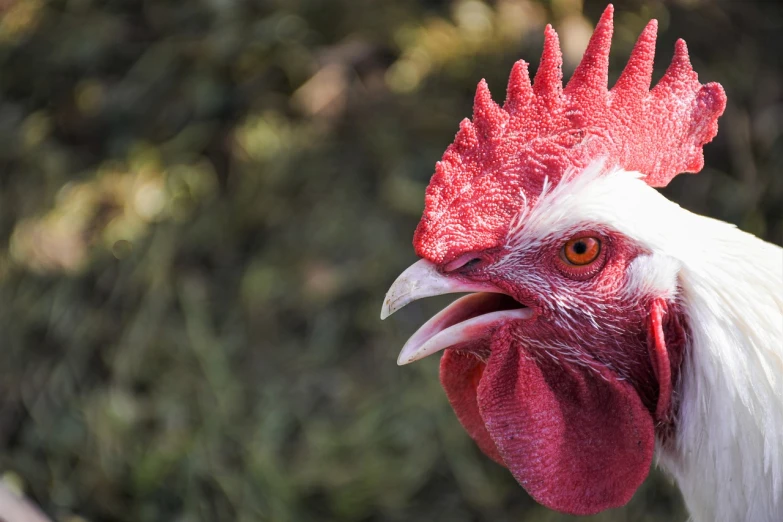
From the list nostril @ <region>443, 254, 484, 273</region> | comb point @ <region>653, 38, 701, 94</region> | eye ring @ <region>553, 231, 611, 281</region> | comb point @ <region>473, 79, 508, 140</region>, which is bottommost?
nostril @ <region>443, 254, 484, 273</region>

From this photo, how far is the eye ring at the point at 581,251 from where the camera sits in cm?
171

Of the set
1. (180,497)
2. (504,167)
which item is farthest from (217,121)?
(504,167)

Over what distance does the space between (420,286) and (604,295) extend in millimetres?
397

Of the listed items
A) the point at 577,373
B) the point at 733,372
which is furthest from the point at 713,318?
the point at 577,373

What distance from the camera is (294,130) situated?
471cm

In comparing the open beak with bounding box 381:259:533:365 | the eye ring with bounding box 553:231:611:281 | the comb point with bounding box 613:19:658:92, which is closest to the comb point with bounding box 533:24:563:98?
the comb point with bounding box 613:19:658:92

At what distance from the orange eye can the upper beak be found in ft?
0.68

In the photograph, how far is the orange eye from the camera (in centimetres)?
171

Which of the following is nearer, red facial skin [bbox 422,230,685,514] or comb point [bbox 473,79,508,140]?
red facial skin [bbox 422,230,685,514]

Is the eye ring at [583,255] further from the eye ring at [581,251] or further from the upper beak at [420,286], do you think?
the upper beak at [420,286]

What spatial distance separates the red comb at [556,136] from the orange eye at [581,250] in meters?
0.14

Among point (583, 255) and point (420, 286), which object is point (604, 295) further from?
point (420, 286)

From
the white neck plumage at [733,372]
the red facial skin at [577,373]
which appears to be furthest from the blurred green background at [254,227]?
the white neck plumage at [733,372]

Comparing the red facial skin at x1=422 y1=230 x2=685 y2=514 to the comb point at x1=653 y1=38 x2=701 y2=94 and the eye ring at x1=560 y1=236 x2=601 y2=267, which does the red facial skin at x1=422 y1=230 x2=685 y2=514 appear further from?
the comb point at x1=653 y1=38 x2=701 y2=94
